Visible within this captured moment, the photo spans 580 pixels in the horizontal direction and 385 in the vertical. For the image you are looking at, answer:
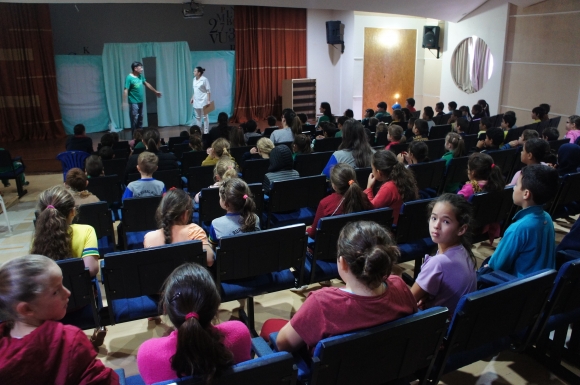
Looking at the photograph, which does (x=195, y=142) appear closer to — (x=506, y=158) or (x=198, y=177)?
(x=198, y=177)

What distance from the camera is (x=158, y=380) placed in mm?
1477

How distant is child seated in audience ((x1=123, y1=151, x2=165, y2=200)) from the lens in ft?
12.4

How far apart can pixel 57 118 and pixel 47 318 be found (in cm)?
981

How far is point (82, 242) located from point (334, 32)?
10.3 meters

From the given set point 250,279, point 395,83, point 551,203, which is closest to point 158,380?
point 250,279

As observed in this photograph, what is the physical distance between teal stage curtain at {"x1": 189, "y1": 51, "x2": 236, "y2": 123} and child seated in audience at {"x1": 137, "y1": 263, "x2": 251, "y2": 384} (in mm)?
10424

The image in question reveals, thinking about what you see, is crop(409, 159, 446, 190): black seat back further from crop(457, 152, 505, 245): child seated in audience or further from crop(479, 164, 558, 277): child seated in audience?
crop(479, 164, 558, 277): child seated in audience

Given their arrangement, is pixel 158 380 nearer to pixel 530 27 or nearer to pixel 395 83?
pixel 530 27

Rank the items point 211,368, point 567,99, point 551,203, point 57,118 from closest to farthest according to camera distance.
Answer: point 211,368
point 551,203
point 567,99
point 57,118

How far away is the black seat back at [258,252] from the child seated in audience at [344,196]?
0.42 meters

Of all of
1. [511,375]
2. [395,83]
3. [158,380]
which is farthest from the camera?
[395,83]

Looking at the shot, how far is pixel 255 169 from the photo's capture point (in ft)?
15.6

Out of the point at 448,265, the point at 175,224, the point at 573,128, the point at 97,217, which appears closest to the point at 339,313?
the point at 448,265

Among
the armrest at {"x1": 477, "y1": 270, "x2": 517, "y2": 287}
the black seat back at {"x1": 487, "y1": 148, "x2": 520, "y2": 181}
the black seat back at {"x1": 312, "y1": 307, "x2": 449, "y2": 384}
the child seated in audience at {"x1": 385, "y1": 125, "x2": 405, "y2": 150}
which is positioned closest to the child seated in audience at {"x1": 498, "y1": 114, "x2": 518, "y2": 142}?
the black seat back at {"x1": 487, "y1": 148, "x2": 520, "y2": 181}
